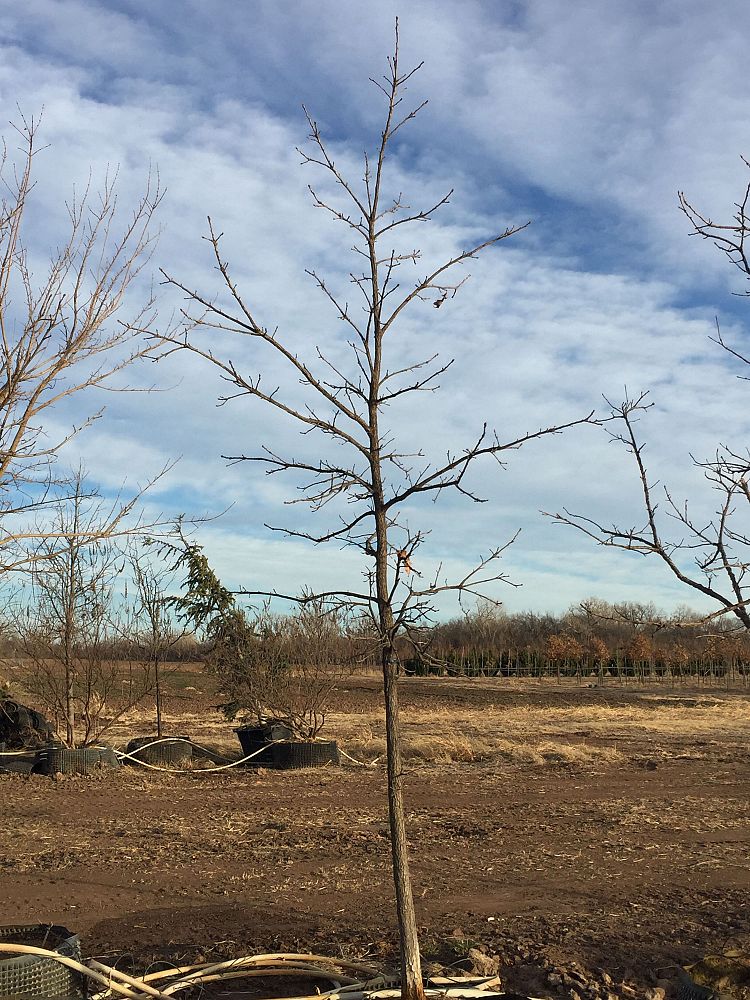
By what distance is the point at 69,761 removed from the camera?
1335 centimetres

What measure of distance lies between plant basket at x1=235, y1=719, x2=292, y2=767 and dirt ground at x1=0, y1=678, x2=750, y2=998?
31.0 inches

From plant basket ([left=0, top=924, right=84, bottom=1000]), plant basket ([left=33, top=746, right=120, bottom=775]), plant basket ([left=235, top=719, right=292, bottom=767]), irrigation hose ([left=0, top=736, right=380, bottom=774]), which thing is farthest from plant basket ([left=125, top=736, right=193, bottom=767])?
plant basket ([left=0, top=924, right=84, bottom=1000])

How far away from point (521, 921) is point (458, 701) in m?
28.2

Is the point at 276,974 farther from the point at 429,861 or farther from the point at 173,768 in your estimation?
the point at 173,768

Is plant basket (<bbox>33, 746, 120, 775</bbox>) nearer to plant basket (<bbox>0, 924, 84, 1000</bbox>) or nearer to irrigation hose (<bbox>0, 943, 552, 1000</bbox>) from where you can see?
irrigation hose (<bbox>0, 943, 552, 1000</bbox>)

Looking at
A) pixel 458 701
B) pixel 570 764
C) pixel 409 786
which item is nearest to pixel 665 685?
pixel 458 701

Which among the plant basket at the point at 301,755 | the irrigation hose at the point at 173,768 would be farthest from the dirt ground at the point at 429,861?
the plant basket at the point at 301,755

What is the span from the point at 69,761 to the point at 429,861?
7.26 m

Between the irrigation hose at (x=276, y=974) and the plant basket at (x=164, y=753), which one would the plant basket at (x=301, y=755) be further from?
the irrigation hose at (x=276, y=974)

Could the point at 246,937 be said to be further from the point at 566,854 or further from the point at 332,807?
the point at 332,807

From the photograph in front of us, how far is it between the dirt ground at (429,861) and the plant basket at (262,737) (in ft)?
2.59

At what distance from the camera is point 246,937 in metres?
5.55

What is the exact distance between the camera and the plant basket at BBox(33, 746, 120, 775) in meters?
13.3

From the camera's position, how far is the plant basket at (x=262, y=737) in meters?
14.7
